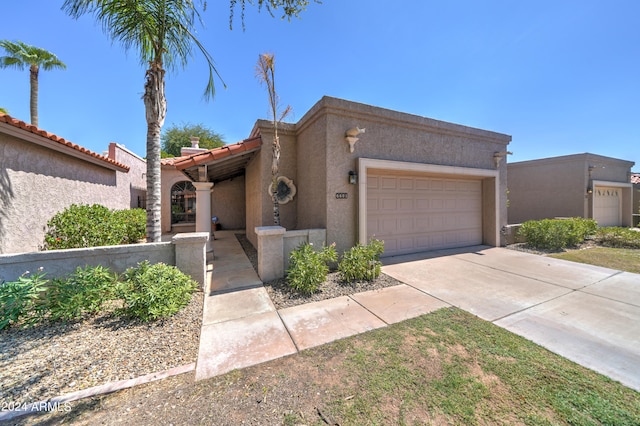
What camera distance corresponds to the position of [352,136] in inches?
236

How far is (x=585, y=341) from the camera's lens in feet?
10.1

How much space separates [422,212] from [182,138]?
2902cm

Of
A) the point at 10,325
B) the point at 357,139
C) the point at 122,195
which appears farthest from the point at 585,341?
the point at 122,195

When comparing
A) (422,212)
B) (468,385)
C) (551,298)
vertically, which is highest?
(422,212)

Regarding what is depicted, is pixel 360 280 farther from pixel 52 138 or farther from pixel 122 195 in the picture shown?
pixel 122 195

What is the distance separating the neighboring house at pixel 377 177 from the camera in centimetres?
612

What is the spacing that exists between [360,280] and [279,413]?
11.6 ft

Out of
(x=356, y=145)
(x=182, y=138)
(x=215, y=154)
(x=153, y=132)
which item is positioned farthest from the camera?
(x=182, y=138)

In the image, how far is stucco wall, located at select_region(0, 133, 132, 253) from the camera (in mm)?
4754

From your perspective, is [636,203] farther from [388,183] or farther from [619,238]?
[388,183]

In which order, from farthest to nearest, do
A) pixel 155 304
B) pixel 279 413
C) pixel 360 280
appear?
pixel 360 280, pixel 155 304, pixel 279 413

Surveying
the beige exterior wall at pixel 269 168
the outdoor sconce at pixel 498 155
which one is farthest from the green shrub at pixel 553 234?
the beige exterior wall at pixel 269 168

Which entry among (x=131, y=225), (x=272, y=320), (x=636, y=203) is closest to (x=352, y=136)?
(x=272, y=320)

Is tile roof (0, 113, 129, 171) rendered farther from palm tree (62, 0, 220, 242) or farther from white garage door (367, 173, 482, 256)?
white garage door (367, 173, 482, 256)
